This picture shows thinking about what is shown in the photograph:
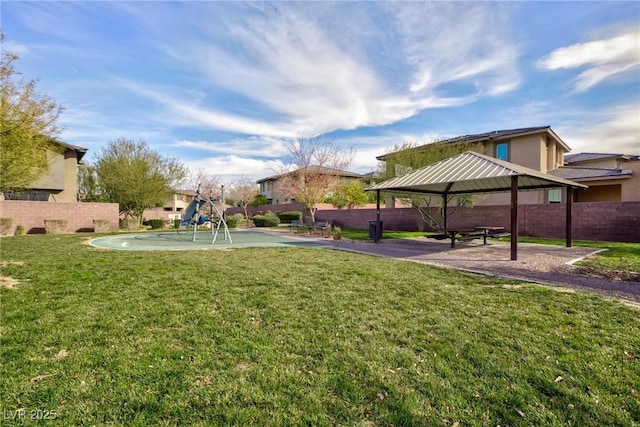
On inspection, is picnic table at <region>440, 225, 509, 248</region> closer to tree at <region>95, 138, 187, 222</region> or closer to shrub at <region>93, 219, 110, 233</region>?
shrub at <region>93, 219, 110, 233</region>

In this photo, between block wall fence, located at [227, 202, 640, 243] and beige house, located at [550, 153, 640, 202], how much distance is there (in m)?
4.94


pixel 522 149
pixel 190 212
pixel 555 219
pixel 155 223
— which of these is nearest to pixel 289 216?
pixel 155 223

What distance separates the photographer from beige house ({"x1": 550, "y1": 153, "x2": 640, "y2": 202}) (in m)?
18.2

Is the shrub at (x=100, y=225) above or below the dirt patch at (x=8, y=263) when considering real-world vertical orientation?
above

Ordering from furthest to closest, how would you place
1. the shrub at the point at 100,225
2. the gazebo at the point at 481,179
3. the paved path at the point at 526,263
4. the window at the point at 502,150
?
the window at the point at 502,150, the shrub at the point at 100,225, the gazebo at the point at 481,179, the paved path at the point at 526,263

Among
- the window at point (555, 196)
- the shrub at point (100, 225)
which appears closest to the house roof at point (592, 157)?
the window at point (555, 196)

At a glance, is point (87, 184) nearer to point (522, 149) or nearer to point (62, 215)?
point (62, 215)

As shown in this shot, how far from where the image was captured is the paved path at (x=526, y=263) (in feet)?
19.0

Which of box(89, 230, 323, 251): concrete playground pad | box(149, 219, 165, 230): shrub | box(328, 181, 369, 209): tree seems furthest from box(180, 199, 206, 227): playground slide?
box(328, 181, 369, 209): tree

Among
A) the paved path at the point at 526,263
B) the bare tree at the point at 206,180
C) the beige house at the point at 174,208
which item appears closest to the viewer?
the paved path at the point at 526,263

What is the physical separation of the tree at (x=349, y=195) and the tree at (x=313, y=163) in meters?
1.84

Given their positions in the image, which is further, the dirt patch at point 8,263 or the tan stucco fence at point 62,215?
the tan stucco fence at point 62,215

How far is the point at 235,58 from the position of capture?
12.2 metres

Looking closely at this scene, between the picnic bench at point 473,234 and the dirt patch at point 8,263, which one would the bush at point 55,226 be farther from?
the picnic bench at point 473,234
